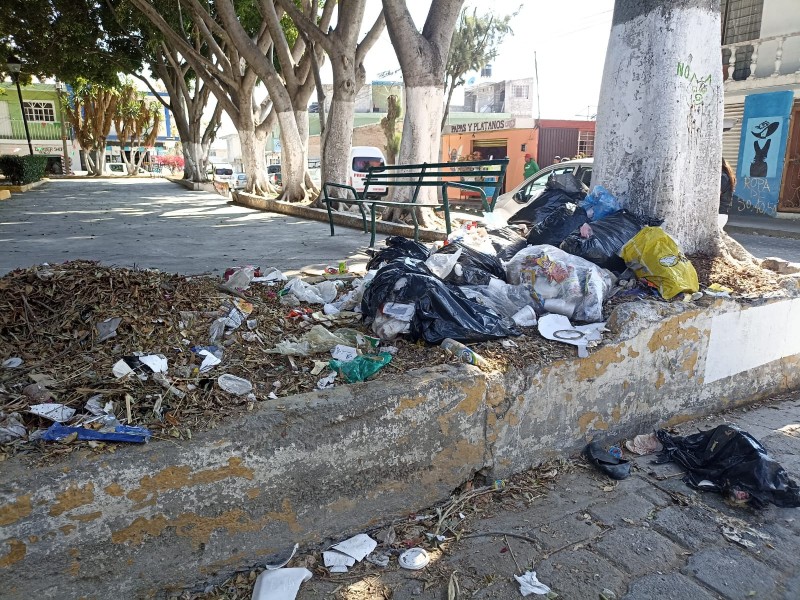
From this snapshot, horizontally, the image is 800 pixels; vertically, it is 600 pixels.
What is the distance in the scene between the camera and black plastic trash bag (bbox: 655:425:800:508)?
2.74 metres

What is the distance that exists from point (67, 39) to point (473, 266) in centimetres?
2084

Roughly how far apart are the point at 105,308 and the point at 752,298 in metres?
3.82

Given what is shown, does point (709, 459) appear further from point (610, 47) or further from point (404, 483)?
point (610, 47)

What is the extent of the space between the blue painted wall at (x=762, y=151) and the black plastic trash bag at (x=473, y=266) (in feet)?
47.4

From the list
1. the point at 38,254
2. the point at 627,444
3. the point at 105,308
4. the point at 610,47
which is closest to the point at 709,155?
the point at 610,47

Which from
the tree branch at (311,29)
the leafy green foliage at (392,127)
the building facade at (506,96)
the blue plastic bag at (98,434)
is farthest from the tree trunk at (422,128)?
the building facade at (506,96)

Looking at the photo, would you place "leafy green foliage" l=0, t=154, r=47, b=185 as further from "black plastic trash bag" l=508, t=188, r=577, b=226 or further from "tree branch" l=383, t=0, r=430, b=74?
"black plastic trash bag" l=508, t=188, r=577, b=226

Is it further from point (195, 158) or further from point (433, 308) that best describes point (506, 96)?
point (433, 308)

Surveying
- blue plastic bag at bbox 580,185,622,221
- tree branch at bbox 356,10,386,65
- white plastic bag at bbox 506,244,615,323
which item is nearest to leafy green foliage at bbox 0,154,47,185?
tree branch at bbox 356,10,386,65

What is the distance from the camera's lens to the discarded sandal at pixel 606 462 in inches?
116

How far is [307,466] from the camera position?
2320 mm

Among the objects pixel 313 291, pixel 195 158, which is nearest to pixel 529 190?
pixel 313 291

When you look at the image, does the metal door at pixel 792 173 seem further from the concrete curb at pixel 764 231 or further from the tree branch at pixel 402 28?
the tree branch at pixel 402 28

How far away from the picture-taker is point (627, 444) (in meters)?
3.25
